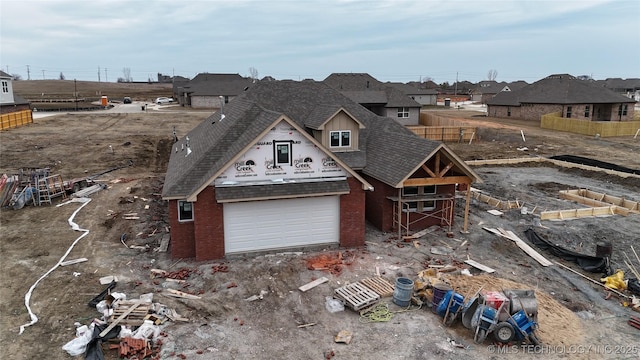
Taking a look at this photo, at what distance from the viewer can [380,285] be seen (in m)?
15.6

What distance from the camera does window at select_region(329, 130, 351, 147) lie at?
69.3 ft

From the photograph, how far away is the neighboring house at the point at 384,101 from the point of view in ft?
190

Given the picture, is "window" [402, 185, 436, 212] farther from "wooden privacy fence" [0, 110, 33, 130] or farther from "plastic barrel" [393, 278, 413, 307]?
"wooden privacy fence" [0, 110, 33, 130]

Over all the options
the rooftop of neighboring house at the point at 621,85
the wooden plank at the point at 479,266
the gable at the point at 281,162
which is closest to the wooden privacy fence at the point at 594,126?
the wooden plank at the point at 479,266

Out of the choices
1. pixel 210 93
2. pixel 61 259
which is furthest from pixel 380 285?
pixel 210 93

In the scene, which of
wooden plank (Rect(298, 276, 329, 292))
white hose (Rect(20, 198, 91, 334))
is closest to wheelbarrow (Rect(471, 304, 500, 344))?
wooden plank (Rect(298, 276, 329, 292))

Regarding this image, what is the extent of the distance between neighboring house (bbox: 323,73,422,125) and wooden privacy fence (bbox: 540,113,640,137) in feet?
55.5

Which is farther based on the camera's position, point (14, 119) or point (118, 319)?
point (14, 119)

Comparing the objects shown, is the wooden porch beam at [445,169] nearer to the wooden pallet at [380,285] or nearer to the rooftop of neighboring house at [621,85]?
the wooden pallet at [380,285]

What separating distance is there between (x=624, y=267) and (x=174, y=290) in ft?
56.6

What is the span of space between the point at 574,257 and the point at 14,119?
5677 centimetres

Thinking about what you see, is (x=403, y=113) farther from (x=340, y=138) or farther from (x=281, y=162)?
(x=281, y=162)

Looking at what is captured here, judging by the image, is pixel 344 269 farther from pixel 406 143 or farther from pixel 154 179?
pixel 154 179

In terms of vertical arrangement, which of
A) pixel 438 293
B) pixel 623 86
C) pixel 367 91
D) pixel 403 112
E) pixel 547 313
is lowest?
pixel 547 313
